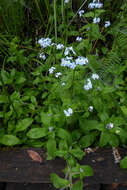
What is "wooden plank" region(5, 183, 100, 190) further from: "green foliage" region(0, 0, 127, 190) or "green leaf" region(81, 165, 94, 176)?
"green leaf" region(81, 165, 94, 176)

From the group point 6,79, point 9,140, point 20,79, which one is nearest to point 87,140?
point 9,140

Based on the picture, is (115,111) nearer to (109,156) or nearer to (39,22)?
(109,156)

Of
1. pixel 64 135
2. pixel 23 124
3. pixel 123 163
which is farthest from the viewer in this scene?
pixel 23 124

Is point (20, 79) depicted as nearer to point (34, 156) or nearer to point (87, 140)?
point (34, 156)

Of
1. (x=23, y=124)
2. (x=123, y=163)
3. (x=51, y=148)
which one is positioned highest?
(x=23, y=124)

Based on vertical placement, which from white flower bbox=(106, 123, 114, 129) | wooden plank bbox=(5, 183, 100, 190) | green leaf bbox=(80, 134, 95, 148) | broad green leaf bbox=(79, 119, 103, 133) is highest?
broad green leaf bbox=(79, 119, 103, 133)

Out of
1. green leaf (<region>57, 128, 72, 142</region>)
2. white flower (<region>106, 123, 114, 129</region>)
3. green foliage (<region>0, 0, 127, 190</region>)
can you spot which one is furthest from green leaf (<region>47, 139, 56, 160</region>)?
white flower (<region>106, 123, 114, 129</region>)
